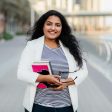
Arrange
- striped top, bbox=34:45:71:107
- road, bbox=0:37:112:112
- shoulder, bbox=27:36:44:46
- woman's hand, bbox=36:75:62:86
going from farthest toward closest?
1. road, bbox=0:37:112:112
2. shoulder, bbox=27:36:44:46
3. striped top, bbox=34:45:71:107
4. woman's hand, bbox=36:75:62:86

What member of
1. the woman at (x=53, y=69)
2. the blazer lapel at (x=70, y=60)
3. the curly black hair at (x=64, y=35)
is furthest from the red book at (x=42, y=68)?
the curly black hair at (x=64, y=35)

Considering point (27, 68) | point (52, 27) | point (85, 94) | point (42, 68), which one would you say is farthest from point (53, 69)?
point (85, 94)

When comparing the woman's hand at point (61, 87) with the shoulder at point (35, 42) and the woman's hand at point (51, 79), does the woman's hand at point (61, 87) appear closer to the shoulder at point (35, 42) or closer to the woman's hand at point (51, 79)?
the woman's hand at point (51, 79)

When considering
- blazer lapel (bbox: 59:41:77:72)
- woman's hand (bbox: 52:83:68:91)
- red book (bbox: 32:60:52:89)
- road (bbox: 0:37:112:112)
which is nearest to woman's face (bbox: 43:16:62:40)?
blazer lapel (bbox: 59:41:77:72)

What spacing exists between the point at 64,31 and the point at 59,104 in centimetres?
59

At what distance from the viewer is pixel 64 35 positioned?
160 inches

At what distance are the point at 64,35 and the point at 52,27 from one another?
0.69 ft

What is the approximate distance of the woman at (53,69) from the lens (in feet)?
12.4

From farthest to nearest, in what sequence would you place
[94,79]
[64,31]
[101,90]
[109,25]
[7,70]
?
1. [109,25]
2. [7,70]
3. [94,79]
4. [101,90]
5. [64,31]

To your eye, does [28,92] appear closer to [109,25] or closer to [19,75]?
[19,75]

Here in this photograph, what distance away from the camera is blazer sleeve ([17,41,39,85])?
3756 millimetres

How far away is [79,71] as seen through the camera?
12.9 ft

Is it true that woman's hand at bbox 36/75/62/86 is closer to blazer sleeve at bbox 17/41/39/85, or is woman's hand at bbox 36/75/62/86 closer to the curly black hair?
blazer sleeve at bbox 17/41/39/85

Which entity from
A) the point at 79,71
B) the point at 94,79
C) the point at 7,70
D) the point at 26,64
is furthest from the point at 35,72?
the point at 7,70
